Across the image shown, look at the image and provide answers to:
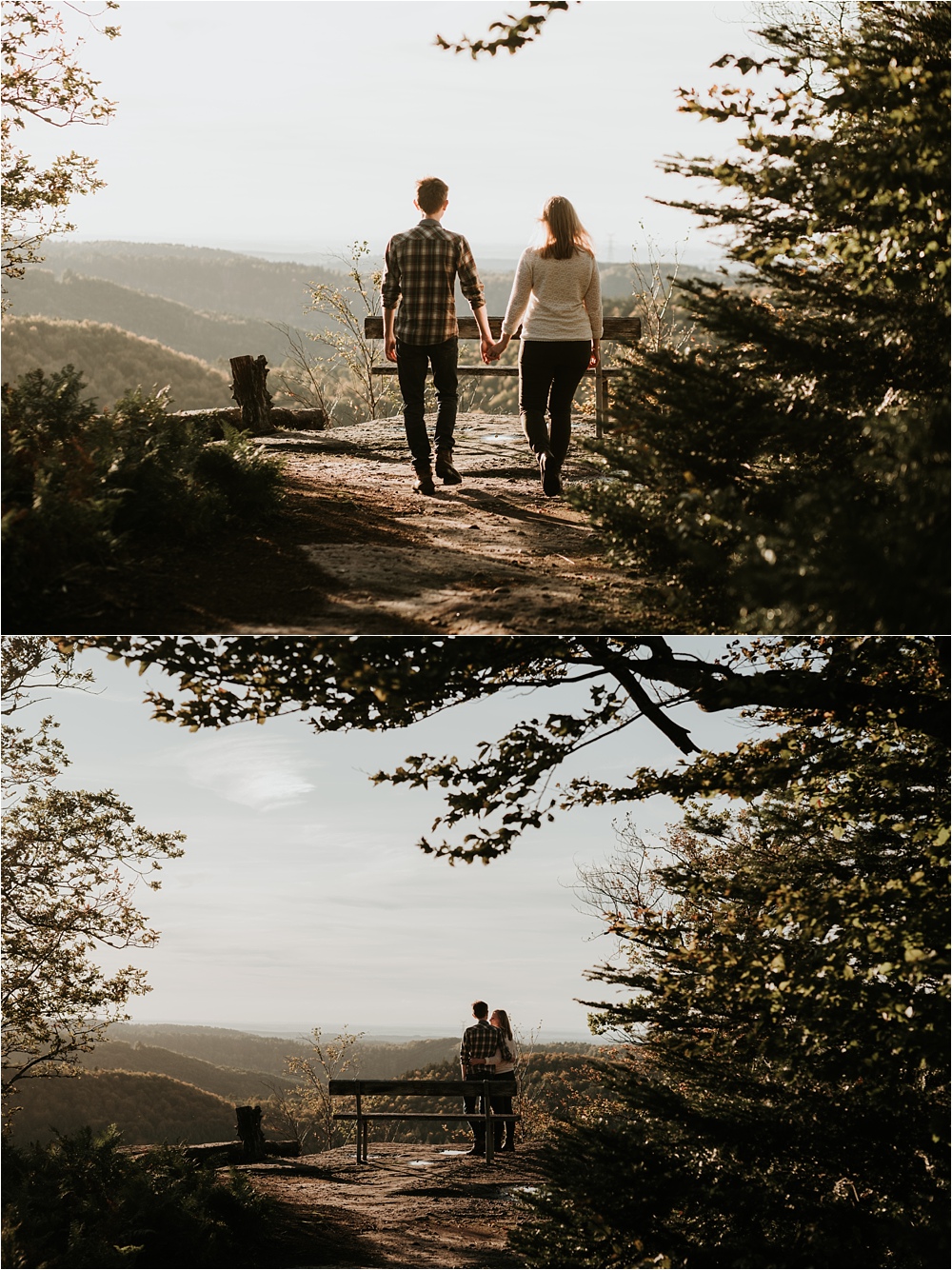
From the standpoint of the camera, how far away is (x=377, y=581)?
423 centimetres

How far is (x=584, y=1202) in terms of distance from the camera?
4473 millimetres

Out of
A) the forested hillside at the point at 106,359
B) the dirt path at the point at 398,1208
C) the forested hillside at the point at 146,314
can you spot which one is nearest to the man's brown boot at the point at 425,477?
the dirt path at the point at 398,1208

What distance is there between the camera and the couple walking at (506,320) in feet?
19.7

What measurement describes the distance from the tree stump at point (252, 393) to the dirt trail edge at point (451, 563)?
79.9 inches

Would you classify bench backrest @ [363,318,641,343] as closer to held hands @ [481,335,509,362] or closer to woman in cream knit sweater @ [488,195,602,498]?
held hands @ [481,335,509,362]

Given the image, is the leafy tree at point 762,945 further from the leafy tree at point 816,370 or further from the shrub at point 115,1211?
the shrub at point 115,1211

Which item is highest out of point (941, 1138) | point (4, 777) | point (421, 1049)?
point (4, 777)

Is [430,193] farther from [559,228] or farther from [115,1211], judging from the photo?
[115,1211]

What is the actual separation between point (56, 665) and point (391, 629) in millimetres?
2443

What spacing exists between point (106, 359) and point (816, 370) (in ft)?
53.3

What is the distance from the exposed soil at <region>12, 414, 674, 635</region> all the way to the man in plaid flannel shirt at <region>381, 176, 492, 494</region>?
2.67ft

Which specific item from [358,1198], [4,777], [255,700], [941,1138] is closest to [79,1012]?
[4,777]

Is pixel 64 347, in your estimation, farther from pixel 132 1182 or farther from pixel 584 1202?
pixel 584 1202

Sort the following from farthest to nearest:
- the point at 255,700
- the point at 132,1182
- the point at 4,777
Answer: the point at 4,777 → the point at 132,1182 → the point at 255,700
